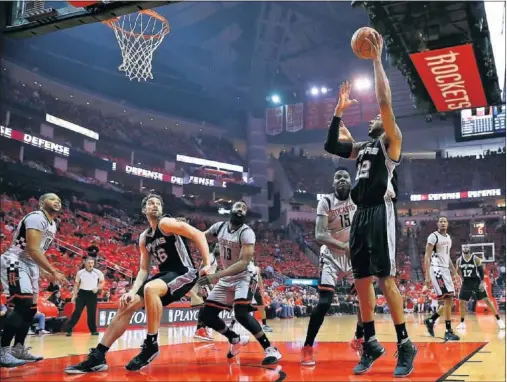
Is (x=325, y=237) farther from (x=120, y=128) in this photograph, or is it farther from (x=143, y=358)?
(x=120, y=128)

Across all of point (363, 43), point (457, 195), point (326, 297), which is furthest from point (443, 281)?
point (457, 195)

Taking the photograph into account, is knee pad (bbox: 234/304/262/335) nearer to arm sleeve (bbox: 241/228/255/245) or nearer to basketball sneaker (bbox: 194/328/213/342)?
arm sleeve (bbox: 241/228/255/245)

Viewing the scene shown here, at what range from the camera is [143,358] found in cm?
463

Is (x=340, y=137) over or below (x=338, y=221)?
over

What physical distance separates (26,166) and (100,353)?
71.0ft

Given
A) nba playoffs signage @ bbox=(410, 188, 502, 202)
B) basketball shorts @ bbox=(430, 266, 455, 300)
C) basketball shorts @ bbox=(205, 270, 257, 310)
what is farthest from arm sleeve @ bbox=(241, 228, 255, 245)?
nba playoffs signage @ bbox=(410, 188, 502, 202)

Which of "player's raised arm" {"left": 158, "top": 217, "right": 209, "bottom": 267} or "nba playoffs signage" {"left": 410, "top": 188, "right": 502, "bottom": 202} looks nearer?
"player's raised arm" {"left": 158, "top": 217, "right": 209, "bottom": 267}

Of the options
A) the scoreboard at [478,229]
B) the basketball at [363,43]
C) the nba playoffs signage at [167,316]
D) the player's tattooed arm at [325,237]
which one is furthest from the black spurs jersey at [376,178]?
the scoreboard at [478,229]

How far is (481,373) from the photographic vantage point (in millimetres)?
4230

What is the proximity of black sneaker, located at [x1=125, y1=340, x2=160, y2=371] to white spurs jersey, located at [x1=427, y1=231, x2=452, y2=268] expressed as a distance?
4.98 meters

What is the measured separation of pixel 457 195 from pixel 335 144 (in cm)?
3486

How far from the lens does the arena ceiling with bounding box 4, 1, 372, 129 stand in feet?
104

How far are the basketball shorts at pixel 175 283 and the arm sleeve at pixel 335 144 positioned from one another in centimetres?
185

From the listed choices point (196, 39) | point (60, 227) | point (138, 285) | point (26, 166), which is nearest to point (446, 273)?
point (138, 285)
